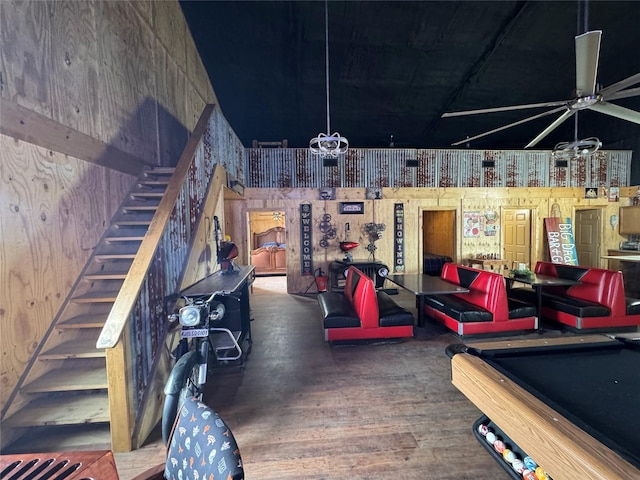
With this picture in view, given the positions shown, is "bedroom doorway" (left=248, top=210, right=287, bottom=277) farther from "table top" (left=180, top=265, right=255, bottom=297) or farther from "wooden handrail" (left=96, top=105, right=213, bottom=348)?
"wooden handrail" (left=96, top=105, right=213, bottom=348)

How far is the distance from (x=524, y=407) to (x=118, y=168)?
441 cm

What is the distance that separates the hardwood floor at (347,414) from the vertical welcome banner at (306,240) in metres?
3.15

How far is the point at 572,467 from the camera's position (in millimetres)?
Answer: 896

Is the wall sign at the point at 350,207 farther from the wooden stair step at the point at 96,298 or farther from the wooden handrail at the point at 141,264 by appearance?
the wooden stair step at the point at 96,298

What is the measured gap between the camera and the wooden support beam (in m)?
2.08

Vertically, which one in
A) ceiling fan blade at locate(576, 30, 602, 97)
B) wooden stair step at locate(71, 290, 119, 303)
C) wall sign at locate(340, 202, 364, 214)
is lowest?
wooden stair step at locate(71, 290, 119, 303)

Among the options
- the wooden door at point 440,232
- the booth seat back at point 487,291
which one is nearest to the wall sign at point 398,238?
the wooden door at point 440,232

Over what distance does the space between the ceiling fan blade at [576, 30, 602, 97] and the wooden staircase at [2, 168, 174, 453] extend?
5.14 metres

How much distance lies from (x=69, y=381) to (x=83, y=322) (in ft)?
1.69

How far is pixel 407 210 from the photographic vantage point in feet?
23.4

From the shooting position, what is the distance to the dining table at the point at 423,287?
152 inches

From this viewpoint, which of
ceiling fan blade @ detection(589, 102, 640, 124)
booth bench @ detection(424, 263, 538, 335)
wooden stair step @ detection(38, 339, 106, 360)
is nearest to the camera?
wooden stair step @ detection(38, 339, 106, 360)

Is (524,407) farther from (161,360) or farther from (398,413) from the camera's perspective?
(161,360)

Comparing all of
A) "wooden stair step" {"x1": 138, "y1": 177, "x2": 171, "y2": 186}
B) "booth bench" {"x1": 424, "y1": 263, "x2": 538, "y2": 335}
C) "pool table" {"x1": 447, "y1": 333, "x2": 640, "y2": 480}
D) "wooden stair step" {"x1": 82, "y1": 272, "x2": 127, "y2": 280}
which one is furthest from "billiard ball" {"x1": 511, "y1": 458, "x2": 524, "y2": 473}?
"wooden stair step" {"x1": 138, "y1": 177, "x2": 171, "y2": 186}
